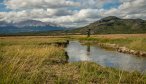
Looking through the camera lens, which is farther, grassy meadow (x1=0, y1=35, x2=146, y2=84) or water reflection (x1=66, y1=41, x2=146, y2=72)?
water reflection (x1=66, y1=41, x2=146, y2=72)

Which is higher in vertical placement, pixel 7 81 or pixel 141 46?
pixel 7 81

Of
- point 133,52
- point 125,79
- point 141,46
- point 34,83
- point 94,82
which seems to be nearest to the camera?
point 34,83

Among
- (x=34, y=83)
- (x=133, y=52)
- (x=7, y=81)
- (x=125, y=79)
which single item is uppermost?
(x=7, y=81)

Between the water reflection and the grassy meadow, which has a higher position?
the grassy meadow

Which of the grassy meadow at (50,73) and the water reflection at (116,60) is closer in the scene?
the grassy meadow at (50,73)

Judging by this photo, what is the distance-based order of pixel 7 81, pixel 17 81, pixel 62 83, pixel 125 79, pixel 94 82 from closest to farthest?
pixel 7 81 → pixel 17 81 → pixel 62 83 → pixel 94 82 → pixel 125 79

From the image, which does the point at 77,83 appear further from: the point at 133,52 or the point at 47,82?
the point at 133,52

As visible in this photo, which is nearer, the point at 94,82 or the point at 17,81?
the point at 17,81

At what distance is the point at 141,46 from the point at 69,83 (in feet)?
119

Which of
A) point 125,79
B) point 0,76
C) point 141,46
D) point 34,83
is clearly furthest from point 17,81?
point 141,46

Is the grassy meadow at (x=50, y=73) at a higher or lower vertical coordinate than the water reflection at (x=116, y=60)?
higher

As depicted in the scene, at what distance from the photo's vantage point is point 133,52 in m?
41.4

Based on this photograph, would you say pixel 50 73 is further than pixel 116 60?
No

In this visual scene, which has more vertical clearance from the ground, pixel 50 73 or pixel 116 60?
pixel 50 73
